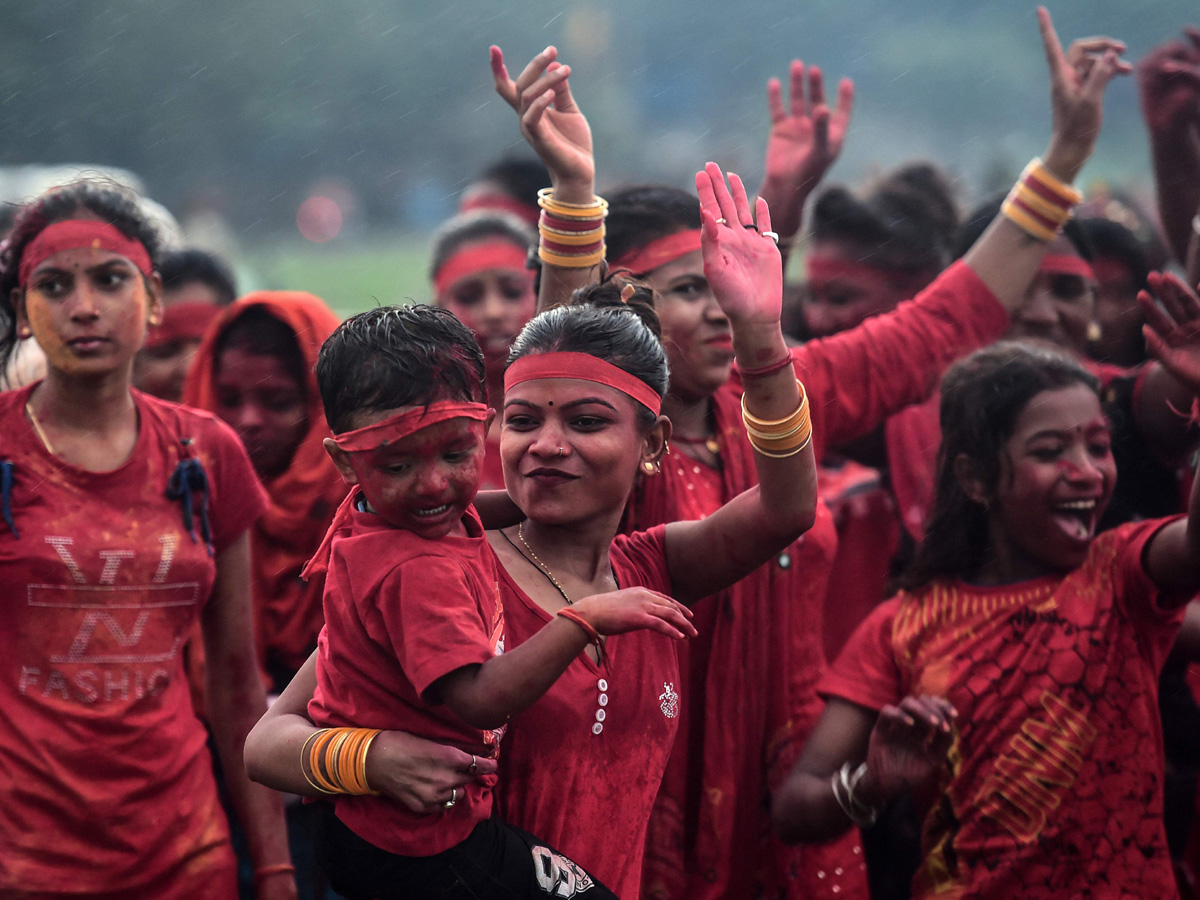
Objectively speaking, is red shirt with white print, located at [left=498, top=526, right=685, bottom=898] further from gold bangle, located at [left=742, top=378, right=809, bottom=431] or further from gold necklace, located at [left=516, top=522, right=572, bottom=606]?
gold bangle, located at [left=742, top=378, right=809, bottom=431]

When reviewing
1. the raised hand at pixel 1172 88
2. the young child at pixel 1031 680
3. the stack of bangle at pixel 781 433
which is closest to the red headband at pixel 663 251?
the young child at pixel 1031 680

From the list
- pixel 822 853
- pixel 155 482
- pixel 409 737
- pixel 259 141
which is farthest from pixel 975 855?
pixel 259 141

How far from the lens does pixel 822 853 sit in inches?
135

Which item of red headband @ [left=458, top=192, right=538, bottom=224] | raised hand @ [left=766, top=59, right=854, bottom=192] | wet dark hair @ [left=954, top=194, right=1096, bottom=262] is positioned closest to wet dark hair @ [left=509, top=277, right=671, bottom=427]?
raised hand @ [left=766, top=59, right=854, bottom=192]

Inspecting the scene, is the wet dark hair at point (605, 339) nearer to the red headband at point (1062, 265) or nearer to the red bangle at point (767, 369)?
the red bangle at point (767, 369)

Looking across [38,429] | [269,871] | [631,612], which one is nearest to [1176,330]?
[631,612]

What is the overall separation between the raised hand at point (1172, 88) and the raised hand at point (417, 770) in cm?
373

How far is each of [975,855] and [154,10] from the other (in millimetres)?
36036

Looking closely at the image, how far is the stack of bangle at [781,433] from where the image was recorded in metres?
2.61

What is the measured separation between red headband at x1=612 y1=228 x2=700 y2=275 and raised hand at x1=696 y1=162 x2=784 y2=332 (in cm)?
89

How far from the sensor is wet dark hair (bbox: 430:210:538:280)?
5.02 m

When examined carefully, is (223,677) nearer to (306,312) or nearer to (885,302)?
(306,312)

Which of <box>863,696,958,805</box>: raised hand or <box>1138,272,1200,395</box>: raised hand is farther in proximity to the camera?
<box>1138,272,1200,395</box>: raised hand

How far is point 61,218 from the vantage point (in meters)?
3.46
